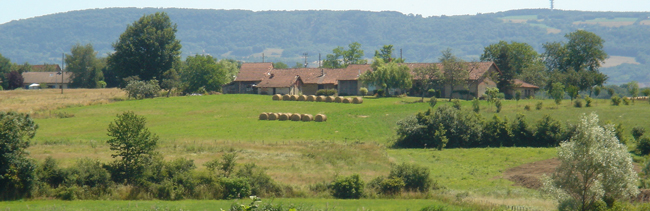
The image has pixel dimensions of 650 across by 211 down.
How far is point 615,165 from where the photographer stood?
23359mm

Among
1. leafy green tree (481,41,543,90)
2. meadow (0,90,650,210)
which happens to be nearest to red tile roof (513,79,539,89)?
leafy green tree (481,41,543,90)

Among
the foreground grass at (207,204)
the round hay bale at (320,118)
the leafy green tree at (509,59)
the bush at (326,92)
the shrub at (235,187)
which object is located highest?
the leafy green tree at (509,59)

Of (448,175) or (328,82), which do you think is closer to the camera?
(448,175)

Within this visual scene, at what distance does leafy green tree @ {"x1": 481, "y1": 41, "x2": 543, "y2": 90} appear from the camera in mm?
90375

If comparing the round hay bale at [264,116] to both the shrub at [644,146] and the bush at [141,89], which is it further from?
the shrub at [644,146]

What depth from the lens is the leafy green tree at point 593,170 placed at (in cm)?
2317

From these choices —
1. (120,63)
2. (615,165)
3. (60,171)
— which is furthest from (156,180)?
(120,63)

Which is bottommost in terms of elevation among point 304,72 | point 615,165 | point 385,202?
point 385,202

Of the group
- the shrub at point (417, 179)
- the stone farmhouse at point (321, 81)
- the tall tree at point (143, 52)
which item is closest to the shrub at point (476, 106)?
the stone farmhouse at point (321, 81)

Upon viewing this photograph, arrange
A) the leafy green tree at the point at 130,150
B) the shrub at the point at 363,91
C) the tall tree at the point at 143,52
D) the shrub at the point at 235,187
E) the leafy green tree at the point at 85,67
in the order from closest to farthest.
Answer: the shrub at the point at 235,187, the leafy green tree at the point at 130,150, the shrub at the point at 363,91, the tall tree at the point at 143,52, the leafy green tree at the point at 85,67

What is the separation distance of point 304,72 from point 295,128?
145 ft

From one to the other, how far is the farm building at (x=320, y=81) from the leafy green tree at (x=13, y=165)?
59976 millimetres

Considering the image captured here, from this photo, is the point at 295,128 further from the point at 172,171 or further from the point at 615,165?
the point at 615,165

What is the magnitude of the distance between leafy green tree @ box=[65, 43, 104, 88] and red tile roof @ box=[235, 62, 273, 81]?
43.4 meters
